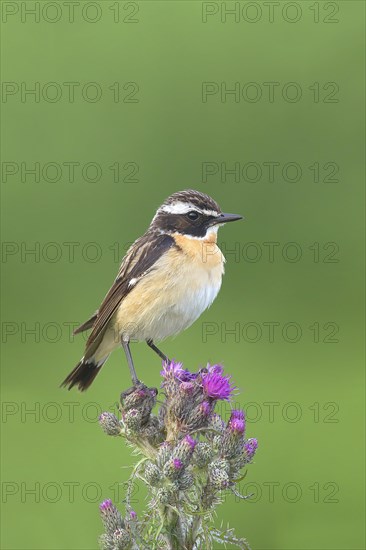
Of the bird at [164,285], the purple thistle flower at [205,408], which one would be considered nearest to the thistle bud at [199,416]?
the purple thistle flower at [205,408]

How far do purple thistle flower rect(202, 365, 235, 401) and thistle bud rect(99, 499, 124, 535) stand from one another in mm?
599

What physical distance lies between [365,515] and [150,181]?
12.3 ft

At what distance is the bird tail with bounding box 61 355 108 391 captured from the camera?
5309mm

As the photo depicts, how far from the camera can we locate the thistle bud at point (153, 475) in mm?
3510

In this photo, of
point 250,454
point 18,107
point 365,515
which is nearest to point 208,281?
point 250,454

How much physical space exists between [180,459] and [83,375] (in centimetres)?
195

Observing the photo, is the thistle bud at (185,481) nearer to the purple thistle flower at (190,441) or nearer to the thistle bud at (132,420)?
the purple thistle flower at (190,441)

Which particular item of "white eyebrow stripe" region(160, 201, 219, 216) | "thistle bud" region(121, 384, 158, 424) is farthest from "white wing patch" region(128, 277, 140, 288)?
"thistle bud" region(121, 384, 158, 424)

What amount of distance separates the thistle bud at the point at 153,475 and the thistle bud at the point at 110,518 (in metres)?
0.22

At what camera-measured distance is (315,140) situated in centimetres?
961

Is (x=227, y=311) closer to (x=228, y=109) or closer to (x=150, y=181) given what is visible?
(x=150, y=181)

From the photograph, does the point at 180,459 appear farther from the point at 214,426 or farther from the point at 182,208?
the point at 182,208

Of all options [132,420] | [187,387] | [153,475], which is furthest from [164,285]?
[153,475]

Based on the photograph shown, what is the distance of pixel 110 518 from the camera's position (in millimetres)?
3648
